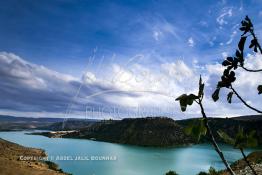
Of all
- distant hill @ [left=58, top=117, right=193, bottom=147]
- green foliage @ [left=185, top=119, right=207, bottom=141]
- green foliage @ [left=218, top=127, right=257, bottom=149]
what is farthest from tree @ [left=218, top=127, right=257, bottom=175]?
distant hill @ [left=58, top=117, right=193, bottom=147]

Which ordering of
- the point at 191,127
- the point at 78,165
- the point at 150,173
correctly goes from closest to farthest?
the point at 191,127
the point at 150,173
the point at 78,165

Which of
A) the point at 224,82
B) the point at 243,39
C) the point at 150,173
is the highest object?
the point at 243,39

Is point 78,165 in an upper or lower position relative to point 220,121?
lower

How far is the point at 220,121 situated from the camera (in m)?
182

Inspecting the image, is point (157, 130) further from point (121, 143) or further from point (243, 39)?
point (243, 39)

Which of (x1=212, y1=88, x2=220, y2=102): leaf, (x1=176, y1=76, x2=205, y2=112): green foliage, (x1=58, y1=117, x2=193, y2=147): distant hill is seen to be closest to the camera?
(x1=176, y1=76, x2=205, y2=112): green foliage

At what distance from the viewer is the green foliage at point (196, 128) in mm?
1466

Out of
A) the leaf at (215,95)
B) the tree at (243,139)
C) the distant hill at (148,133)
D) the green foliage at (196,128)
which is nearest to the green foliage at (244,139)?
the tree at (243,139)

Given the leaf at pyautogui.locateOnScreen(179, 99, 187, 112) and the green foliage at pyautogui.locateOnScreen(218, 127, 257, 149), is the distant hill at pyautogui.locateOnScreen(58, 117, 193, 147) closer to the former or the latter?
the green foliage at pyautogui.locateOnScreen(218, 127, 257, 149)

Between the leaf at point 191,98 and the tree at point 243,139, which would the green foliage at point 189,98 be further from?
the tree at point 243,139

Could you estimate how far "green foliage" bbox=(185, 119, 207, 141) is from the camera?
4.81 feet

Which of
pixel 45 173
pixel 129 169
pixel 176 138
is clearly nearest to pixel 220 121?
pixel 176 138

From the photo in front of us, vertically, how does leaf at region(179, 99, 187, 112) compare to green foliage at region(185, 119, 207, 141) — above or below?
above

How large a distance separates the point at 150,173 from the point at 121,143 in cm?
10035
